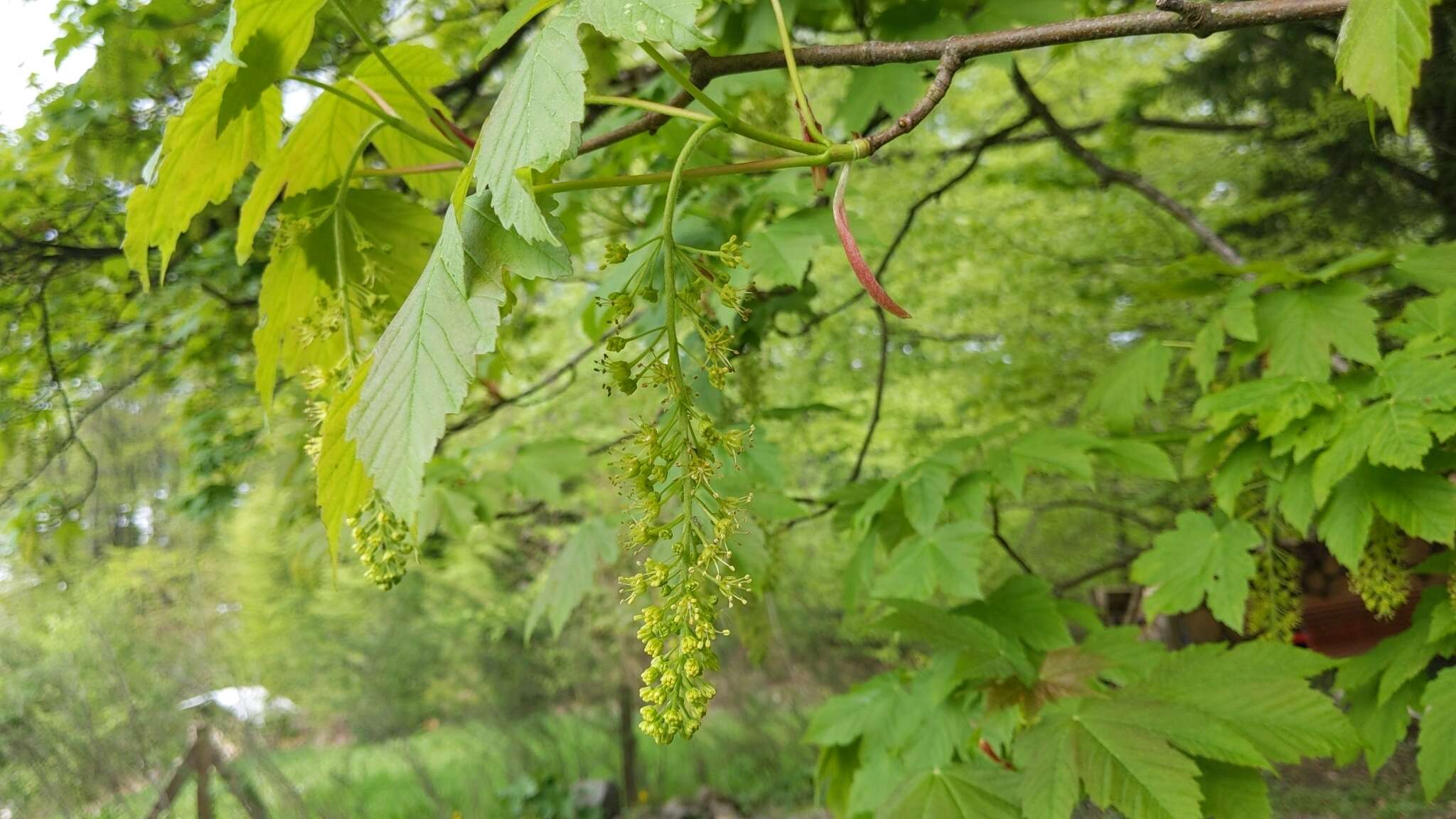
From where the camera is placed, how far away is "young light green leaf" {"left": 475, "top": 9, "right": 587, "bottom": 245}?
→ 0.53m

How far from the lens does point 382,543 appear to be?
29.8 inches

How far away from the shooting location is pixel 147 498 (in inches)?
175

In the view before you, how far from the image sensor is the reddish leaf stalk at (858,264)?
0.54 m

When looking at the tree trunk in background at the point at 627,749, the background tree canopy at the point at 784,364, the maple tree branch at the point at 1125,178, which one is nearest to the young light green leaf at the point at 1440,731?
the background tree canopy at the point at 784,364

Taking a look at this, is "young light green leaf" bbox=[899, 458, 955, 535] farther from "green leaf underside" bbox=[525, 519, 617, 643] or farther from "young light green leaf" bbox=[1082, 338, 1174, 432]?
"green leaf underside" bbox=[525, 519, 617, 643]

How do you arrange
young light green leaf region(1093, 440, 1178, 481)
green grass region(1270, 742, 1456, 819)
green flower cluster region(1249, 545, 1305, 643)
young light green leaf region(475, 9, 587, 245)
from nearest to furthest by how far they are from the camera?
young light green leaf region(475, 9, 587, 245)
young light green leaf region(1093, 440, 1178, 481)
green flower cluster region(1249, 545, 1305, 643)
green grass region(1270, 742, 1456, 819)

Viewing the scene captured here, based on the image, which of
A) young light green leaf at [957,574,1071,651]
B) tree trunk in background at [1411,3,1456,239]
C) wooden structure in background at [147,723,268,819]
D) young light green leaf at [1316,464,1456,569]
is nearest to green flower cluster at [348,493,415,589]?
young light green leaf at [957,574,1071,651]

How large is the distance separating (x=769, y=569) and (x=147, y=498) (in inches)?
155

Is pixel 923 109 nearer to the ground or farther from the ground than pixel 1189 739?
farther from the ground

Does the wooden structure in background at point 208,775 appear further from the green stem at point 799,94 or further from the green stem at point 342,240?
the green stem at point 799,94

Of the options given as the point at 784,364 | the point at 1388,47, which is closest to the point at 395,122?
the point at 1388,47

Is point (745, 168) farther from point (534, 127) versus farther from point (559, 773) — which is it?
point (559, 773)

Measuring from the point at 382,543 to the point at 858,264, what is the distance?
45 centimetres

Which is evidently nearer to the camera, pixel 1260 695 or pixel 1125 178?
pixel 1260 695
